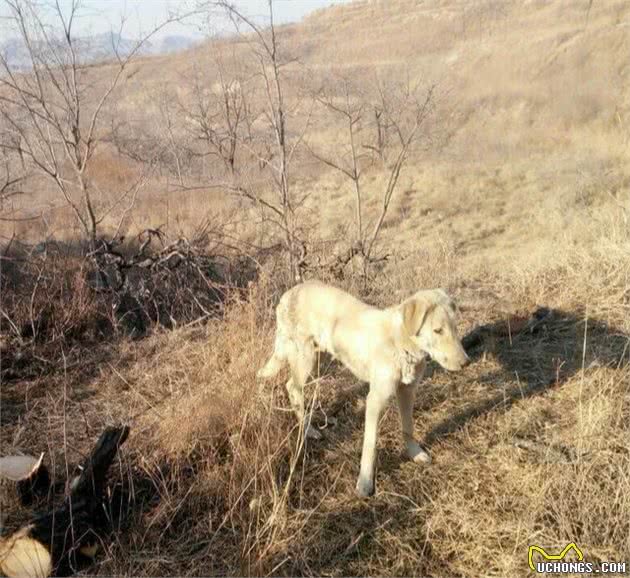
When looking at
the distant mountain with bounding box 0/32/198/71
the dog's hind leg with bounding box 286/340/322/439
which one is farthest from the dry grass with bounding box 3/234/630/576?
the distant mountain with bounding box 0/32/198/71

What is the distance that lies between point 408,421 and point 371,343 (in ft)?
1.86

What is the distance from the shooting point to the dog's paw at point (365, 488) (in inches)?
131

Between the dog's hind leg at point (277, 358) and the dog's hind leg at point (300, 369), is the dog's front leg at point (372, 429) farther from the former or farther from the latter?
the dog's hind leg at point (277, 358)

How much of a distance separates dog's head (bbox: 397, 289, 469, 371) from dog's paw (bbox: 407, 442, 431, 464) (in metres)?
0.70

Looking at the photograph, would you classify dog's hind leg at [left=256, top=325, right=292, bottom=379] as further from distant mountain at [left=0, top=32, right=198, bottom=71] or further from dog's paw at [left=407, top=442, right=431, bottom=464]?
distant mountain at [left=0, top=32, right=198, bottom=71]

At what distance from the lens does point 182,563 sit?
298cm

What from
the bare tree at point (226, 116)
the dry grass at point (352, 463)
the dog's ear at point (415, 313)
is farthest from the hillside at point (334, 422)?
the bare tree at point (226, 116)

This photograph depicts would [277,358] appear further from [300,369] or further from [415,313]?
[415,313]

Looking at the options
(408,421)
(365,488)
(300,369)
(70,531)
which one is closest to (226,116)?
(300,369)

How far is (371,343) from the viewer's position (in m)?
3.46

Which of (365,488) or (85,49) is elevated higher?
(85,49)

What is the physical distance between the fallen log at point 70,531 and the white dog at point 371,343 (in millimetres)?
1127

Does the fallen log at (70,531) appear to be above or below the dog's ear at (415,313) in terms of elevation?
below

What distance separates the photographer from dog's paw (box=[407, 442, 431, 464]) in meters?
3.57
